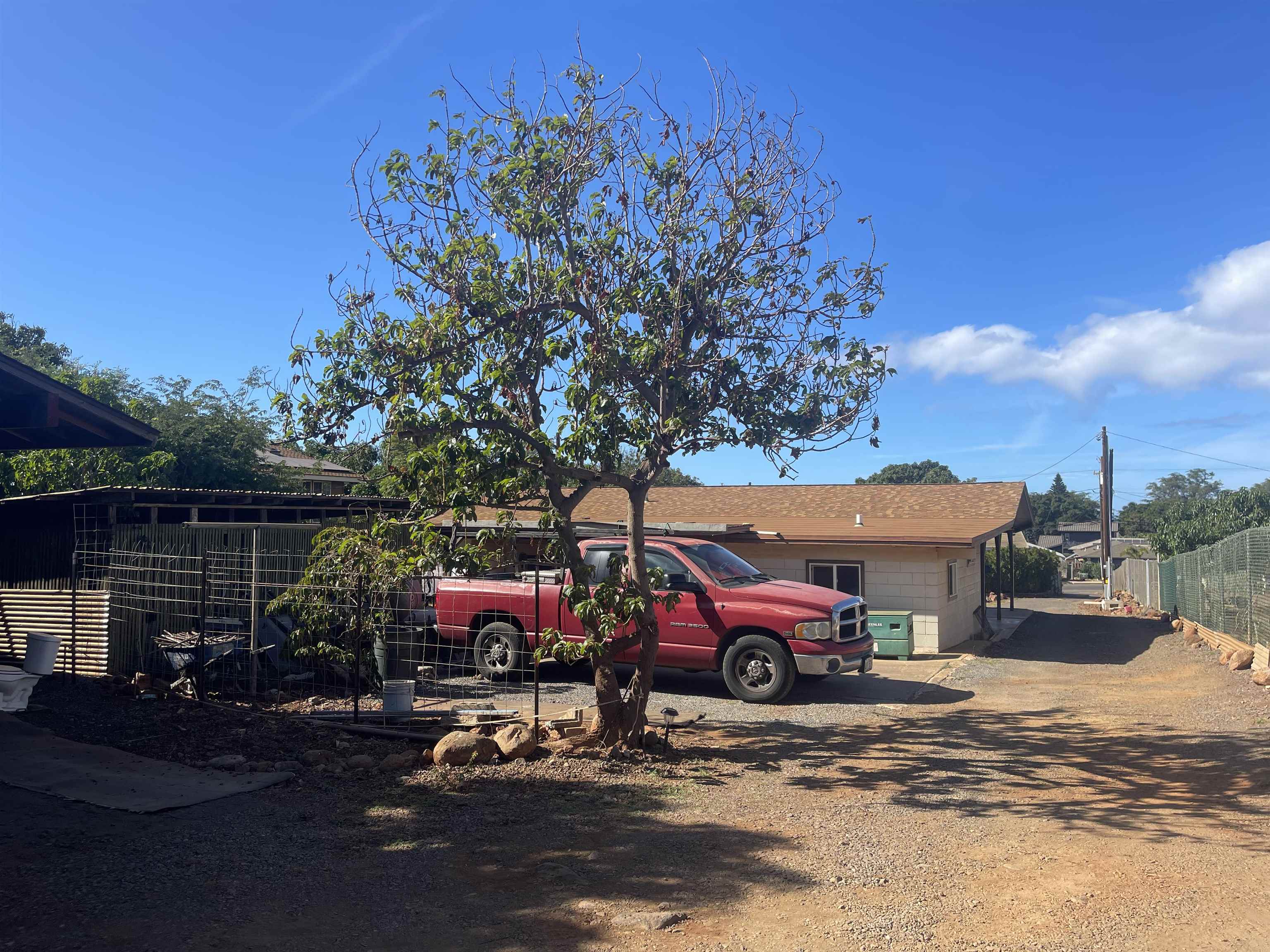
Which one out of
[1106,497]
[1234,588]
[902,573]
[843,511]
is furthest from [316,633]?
[1106,497]

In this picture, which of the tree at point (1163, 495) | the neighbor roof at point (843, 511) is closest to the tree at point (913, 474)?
the tree at point (1163, 495)

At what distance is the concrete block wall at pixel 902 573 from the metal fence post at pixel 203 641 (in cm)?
1031

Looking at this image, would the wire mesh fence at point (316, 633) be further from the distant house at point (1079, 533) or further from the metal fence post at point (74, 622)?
the distant house at point (1079, 533)

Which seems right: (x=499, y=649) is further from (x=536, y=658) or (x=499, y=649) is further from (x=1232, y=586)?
(x=1232, y=586)

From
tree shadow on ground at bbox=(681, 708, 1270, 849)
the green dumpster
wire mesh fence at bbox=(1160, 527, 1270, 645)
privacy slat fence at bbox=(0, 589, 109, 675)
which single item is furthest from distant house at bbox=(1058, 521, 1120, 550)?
privacy slat fence at bbox=(0, 589, 109, 675)

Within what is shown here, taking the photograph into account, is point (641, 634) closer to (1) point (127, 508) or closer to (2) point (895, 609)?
(1) point (127, 508)

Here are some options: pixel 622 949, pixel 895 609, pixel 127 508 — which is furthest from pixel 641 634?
pixel 895 609

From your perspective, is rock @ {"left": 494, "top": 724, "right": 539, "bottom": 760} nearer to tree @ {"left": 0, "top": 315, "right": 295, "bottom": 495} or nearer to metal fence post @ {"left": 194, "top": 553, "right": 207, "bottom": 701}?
metal fence post @ {"left": 194, "top": 553, "right": 207, "bottom": 701}

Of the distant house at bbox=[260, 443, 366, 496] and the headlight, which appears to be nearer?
the headlight

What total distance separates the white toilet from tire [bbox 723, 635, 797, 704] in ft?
24.7

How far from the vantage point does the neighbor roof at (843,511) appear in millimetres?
18391

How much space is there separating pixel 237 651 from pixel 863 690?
8004 millimetres

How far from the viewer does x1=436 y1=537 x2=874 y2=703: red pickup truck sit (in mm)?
11531

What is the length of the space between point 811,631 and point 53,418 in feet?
27.0
